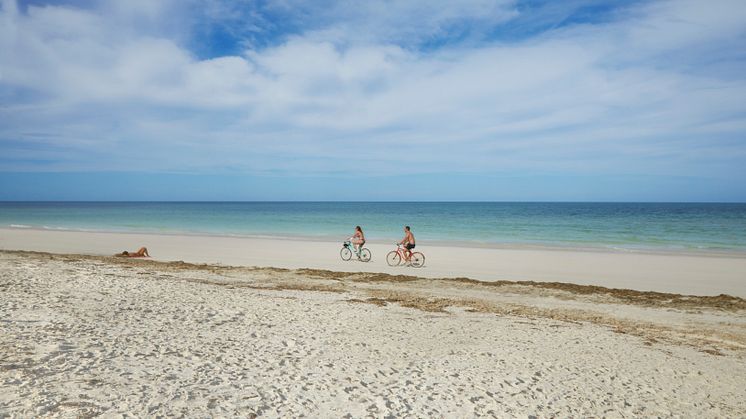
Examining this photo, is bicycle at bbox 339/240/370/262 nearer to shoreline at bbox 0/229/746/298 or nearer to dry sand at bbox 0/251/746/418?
shoreline at bbox 0/229/746/298

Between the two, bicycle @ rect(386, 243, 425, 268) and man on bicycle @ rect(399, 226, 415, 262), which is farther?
bicycle @ rect(386, 243, 425, 268)

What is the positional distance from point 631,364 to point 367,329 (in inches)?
171

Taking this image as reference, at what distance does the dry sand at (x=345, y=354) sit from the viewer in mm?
5574

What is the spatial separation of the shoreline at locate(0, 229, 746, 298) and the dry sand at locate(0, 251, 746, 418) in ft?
15.3

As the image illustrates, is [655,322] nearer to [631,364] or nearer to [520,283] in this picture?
[631,364]

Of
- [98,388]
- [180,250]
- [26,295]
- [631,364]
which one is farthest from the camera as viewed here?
[180,250]

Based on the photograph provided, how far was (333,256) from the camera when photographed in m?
24.6

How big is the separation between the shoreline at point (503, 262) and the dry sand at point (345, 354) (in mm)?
4678

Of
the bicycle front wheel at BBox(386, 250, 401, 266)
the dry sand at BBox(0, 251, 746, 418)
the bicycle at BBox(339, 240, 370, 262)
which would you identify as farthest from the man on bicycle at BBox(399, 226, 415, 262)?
the dry sand at BBox(0, 251, 746, 418)

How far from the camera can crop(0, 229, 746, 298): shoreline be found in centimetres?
1758

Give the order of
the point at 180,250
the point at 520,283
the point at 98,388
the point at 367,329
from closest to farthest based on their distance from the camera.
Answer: the point at 98,388
the point at 367,329
the point at 520,283
the point at 180,250

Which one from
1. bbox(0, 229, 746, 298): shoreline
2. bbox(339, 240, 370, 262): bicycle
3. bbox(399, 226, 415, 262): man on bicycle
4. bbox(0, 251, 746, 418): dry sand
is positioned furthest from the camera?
bbox(339, 240, 370, 262): bicycle

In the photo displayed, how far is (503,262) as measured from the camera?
885 inches

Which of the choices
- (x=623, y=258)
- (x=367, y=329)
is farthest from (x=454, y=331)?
(x=623, y=258)
